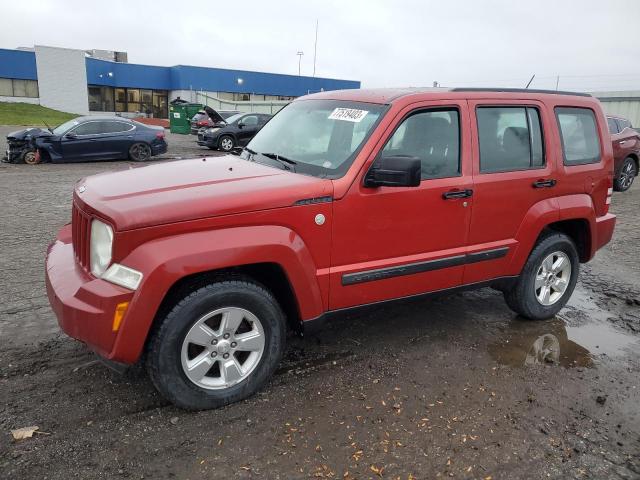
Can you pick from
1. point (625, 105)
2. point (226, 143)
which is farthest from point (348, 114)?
point (625, 105)

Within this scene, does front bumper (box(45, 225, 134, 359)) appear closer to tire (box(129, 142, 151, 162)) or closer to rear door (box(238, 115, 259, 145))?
tire (box(129, 142, 151, 162))

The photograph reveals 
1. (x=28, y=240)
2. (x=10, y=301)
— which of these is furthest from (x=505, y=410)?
(x=28, y=240)

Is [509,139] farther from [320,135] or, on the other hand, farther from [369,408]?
[369,408]

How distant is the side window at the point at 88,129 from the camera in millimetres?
14578

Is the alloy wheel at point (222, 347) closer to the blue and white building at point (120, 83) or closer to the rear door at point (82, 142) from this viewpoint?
the rear door at point (82, 142)

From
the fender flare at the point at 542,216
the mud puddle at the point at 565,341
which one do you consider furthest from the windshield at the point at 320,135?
the mud puddle at the point at 565,341

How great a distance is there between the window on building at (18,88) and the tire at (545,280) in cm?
4821

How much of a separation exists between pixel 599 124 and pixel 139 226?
4.22m

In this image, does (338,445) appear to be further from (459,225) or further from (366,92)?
(366,92)

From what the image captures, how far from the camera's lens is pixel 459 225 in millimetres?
3883

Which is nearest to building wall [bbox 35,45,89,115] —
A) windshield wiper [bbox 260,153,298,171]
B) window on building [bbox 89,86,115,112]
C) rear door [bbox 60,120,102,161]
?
window on building [bbox 89,86,115,112]

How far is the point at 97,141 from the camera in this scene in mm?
14766

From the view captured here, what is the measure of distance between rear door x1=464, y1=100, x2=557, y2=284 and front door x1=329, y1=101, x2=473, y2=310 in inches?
5.2

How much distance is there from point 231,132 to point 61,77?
32.3 metres
